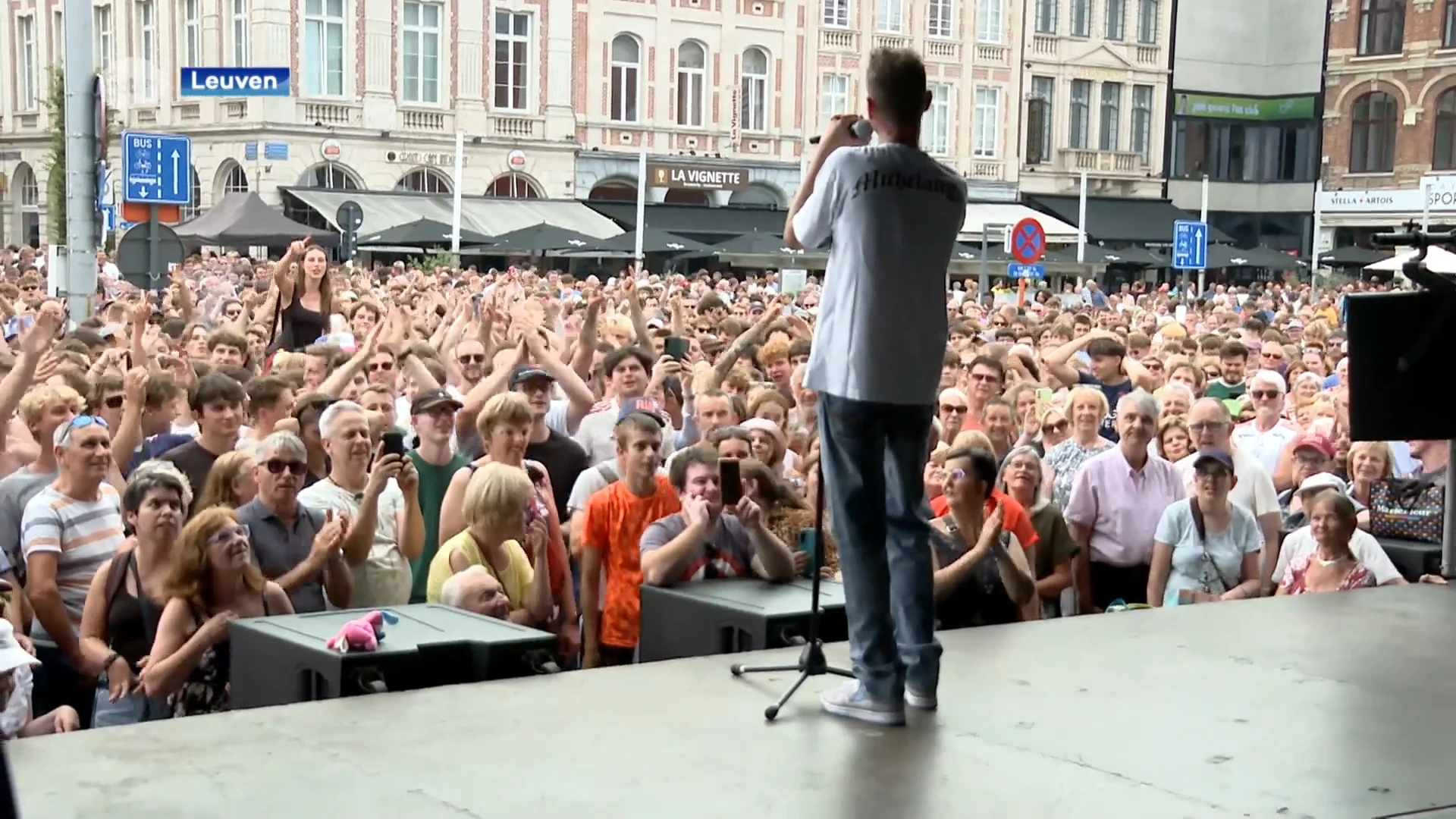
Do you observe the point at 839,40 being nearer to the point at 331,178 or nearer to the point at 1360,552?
the point at 331,178

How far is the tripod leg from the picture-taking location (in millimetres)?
4949

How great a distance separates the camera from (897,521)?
4.90 meters

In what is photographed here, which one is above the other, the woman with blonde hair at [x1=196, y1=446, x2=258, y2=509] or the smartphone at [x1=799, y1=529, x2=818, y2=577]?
the woman with blonde hair at [x1=196, y1=446, x2=258, y2=509]

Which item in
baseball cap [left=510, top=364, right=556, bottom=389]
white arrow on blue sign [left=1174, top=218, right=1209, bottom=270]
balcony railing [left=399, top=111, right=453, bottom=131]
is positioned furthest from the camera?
balcony railing [left=399, top=111, right=453, bottom=131]

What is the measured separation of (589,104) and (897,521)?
38797mm

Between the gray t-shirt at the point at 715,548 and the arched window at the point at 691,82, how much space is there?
125ft

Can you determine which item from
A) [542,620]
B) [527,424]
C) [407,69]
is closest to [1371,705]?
[542,620]

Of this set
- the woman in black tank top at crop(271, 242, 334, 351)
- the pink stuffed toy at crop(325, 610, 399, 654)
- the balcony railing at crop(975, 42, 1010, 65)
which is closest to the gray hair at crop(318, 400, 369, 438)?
the pink stuffed toy at crop(325, 610, 399, 654)

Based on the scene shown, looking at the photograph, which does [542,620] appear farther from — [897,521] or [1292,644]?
[1292,644]

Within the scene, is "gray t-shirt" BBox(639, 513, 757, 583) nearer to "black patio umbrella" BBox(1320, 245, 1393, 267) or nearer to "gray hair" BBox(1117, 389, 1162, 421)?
"gray hair" BBox(1117, 389, 1162, 421)

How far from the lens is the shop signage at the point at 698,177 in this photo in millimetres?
42969

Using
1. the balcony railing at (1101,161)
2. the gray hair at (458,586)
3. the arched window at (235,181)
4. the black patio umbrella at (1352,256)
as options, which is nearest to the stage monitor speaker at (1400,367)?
the gray hair at (458,586)

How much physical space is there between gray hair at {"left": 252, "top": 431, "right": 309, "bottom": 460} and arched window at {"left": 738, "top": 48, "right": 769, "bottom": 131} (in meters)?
39.2

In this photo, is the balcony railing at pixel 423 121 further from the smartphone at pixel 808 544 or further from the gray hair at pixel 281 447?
the gray hair at pixel 281 447
